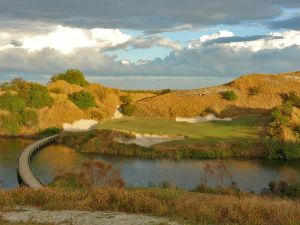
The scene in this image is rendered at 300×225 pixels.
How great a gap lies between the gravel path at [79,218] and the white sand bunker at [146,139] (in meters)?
38.9

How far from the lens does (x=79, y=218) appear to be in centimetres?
1391

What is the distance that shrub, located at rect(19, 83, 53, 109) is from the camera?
7225 centimetres

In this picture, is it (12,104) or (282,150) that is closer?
(282,150)

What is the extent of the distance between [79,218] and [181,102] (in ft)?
224

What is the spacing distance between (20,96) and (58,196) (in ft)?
194

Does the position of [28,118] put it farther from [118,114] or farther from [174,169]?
[174,169]

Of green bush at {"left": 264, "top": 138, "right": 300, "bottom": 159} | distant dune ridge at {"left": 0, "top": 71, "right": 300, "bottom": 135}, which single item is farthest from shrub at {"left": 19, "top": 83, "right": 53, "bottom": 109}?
green bush at {"left": 264, "top": 138, "right": 300, "bottom": 159}

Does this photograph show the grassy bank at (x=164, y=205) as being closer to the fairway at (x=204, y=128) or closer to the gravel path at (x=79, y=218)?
the gravel path at (x=79, y=218)

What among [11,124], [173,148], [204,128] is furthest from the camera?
[11,124]

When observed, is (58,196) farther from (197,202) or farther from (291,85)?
(291,85)

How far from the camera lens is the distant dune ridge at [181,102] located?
2857 inches

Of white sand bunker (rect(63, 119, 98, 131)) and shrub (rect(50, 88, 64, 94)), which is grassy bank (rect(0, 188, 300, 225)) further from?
shrub (rect(50, 88, 64, 94))

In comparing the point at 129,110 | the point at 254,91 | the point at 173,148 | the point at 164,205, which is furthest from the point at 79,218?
the point at 254,91

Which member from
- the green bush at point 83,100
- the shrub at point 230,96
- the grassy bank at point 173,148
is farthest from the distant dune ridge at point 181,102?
the grassy bank at point 173,148
